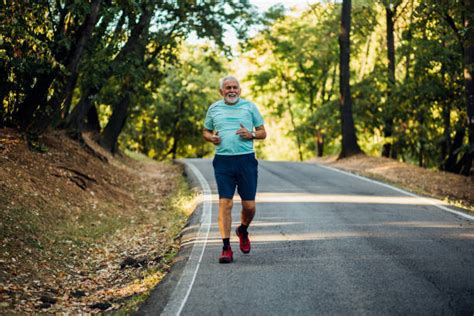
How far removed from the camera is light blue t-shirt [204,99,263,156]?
7.29m

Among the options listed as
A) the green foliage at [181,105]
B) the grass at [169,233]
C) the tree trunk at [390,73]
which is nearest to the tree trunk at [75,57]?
the grass at [169,233]

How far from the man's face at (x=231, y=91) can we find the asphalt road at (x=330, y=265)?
79.0 inches

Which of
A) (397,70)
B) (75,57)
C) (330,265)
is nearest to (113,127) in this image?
(75,57)

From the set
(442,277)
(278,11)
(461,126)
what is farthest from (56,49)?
(461,126)

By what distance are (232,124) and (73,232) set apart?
14.1 ft

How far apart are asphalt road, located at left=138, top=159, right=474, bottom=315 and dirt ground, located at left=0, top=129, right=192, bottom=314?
679 millimetres

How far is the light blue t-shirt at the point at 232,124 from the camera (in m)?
7.29

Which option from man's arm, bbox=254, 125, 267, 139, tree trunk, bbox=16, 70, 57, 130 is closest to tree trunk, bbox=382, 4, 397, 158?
tree trunk, bbox=16, 70, 57, 130

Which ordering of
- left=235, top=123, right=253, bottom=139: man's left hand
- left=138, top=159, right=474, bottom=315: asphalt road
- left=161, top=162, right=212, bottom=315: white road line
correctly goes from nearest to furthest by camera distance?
left=138, top=159, right=474, bottom=315: asphalt road, left=161, top=162, right=212, bottom=315: white road line, left=235, top=123, right=253, bottom=139: man's left hand

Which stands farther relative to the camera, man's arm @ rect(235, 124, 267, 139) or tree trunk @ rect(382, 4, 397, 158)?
tree trunk @ rect(382, 4, 397, 158)

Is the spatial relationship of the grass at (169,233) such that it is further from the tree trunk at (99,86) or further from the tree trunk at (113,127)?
the tree trunk at (113,127)

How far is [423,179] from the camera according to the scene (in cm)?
1795

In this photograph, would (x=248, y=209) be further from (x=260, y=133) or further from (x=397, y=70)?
(x=397, y=70)

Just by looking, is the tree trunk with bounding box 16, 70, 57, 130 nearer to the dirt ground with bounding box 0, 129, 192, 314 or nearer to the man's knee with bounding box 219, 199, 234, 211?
the dirt ground with bounding box 0, 129, 192, 314
